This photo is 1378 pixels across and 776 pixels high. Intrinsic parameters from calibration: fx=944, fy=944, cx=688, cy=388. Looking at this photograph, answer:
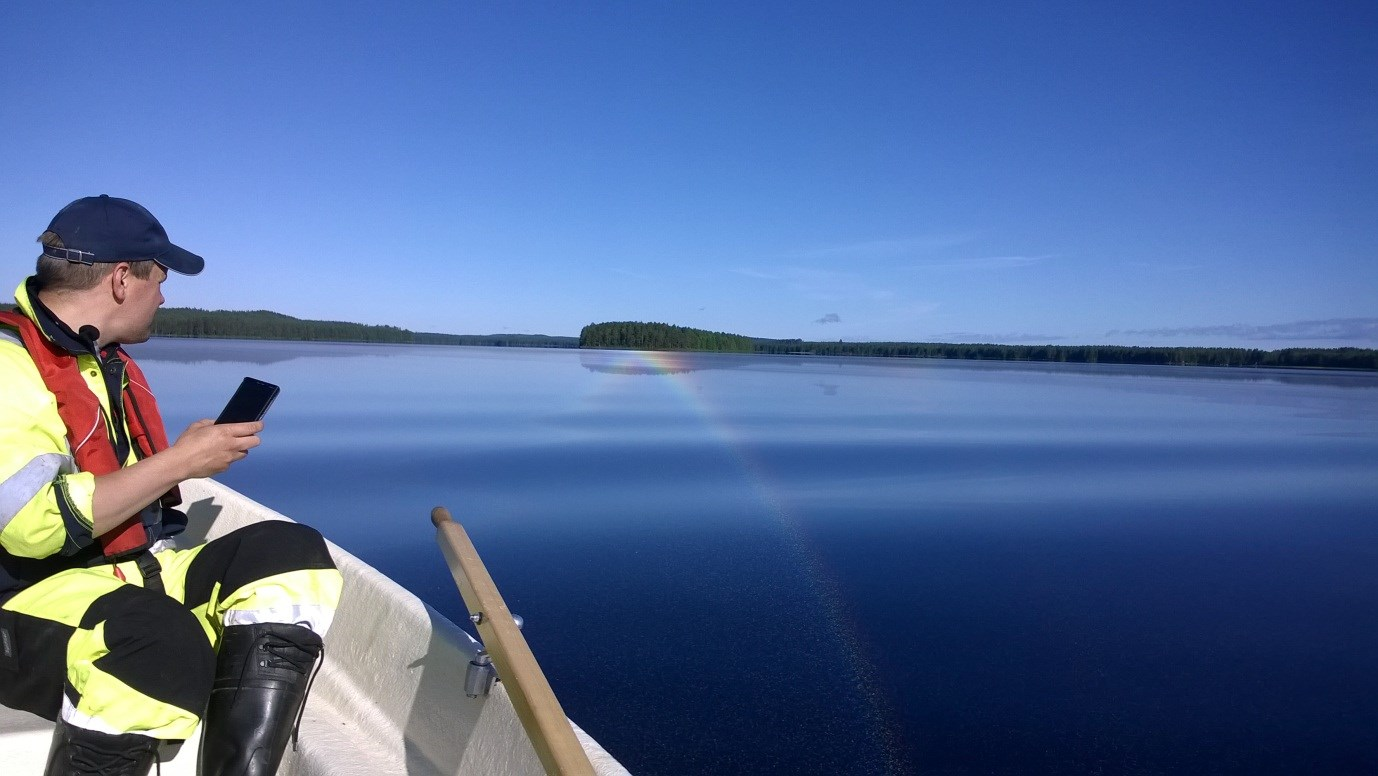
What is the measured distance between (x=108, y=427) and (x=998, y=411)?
13534mm

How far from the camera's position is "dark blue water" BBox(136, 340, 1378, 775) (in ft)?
9.64

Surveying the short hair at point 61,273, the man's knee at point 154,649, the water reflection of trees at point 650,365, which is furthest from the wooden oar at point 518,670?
the water reflection of trees at point 650,365

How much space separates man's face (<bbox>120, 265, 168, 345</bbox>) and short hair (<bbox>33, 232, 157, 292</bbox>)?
0.06 meters

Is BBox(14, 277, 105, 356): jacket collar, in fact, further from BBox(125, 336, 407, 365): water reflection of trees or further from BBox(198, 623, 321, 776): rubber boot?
BBox(125, 336, 407, 365): water reflection of trees

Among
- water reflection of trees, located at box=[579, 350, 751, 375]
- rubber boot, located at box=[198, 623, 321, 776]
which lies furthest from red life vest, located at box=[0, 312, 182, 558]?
water reflection of trees, located at box=[579, 350, 751, 375]

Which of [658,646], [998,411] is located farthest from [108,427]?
[998,411]

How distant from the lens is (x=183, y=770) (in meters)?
2.20

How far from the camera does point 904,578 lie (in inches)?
182

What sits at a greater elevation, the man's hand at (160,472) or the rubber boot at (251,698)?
the man's hand at (160,472)

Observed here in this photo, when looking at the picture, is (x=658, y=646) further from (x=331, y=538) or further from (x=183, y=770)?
(x=331, y=538)

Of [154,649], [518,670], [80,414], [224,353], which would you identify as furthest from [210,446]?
[224,353]

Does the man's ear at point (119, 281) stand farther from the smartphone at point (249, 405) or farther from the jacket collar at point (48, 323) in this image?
the smartphone at point (249, 405)

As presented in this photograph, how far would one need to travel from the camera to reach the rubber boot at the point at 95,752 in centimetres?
161

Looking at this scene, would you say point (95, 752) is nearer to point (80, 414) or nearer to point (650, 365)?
point (80, 414)
